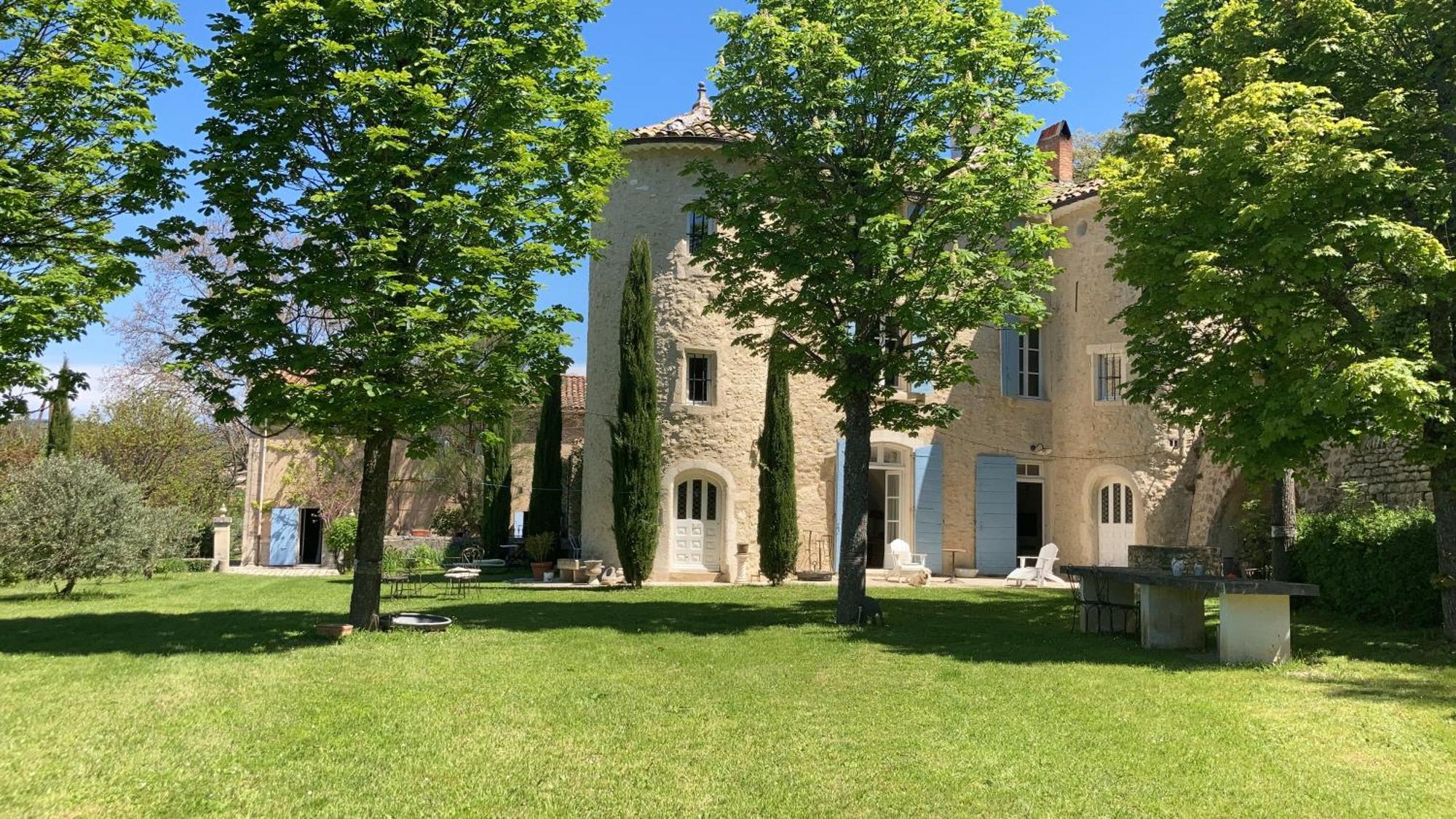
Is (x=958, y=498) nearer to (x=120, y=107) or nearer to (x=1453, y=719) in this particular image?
(x=1453, y=719)

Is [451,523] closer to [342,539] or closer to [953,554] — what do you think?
[342,539]

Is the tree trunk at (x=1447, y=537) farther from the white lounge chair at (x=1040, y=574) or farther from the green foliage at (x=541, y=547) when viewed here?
the green foliage at (x=541, y=547)

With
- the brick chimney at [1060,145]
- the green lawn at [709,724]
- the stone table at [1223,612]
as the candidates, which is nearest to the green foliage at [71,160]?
the green lawn at [709,724]

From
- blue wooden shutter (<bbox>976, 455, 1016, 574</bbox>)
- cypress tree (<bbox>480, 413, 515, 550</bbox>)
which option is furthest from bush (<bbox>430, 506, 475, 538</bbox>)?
blue wooden shutter (<bbox>976, 455, 1016, 574</bbox>)

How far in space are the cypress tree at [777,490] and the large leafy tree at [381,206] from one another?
8.13 metres

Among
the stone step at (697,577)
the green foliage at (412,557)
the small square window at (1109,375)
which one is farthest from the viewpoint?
the green foliage at (412,557)

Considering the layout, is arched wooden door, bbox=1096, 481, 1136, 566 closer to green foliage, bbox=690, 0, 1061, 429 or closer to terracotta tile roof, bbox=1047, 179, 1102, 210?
terracotta tile roof, bbox=1047, 179, 1102, 210

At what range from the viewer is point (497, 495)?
25.7 m

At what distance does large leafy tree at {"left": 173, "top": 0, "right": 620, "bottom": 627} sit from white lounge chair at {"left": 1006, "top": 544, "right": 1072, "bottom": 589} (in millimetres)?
11445

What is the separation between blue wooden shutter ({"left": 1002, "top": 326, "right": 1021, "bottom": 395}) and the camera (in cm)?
2098

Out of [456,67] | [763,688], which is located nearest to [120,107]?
[456,67]

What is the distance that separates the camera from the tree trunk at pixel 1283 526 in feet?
45.1

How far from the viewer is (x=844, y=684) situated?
26.5 ft

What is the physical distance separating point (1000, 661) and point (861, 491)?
3.84m
